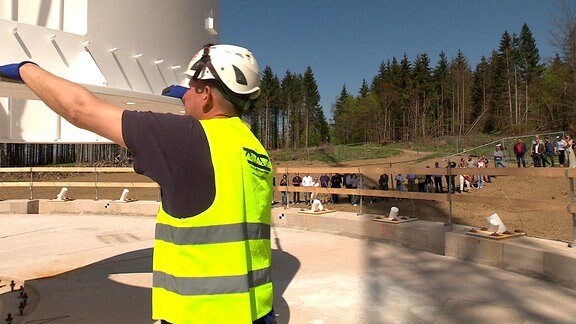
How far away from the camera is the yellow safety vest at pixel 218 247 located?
150 cm

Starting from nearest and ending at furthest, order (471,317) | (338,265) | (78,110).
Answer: (78,110), (471,317), (338,265)

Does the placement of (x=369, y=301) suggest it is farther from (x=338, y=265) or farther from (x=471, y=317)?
(x=338, y=265)

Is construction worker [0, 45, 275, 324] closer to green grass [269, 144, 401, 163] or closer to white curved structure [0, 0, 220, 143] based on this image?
white curved structure [0, 0, 220, 143]

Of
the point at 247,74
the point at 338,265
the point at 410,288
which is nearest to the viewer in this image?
the point at 247,74

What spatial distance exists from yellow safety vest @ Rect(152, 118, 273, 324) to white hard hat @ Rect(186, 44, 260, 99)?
0.48ft

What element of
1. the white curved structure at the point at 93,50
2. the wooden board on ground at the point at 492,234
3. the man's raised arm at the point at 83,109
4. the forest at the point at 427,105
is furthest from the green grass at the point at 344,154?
the man's raised arm at the point at 83,109

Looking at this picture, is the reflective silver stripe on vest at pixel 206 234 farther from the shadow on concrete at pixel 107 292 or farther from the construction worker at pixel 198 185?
the shadow on concrete at pixel 107 292

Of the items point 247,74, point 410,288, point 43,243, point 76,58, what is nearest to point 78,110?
point 247,74

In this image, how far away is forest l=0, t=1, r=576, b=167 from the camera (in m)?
54.5

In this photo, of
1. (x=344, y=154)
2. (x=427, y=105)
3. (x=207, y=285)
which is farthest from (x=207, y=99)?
(x=427, y=105)

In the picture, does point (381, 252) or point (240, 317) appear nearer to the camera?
point (240, 317)

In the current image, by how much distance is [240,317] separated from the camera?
5.06 feet

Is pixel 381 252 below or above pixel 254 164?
below

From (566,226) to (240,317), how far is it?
1154 centimetres
